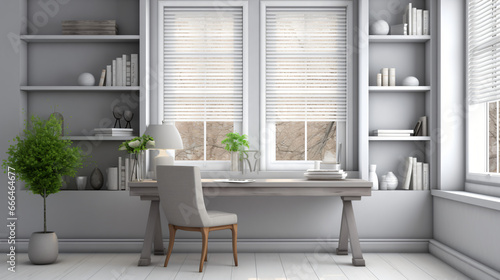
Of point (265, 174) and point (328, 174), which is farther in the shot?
point (265, 174)

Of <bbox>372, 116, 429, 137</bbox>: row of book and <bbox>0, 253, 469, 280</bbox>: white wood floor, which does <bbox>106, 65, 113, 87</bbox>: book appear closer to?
<bbox>0, 253, 469, 280</bbox>: white wood floor

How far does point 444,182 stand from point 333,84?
1513 mm

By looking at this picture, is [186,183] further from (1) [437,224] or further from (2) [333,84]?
(1) [437,224]

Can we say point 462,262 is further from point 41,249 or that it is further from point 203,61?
point 41,249

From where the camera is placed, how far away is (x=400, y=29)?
527 cm

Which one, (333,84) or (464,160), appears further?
(333,84)

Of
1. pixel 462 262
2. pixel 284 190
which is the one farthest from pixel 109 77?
pixel 462 262

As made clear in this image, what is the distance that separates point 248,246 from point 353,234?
44.9 inches

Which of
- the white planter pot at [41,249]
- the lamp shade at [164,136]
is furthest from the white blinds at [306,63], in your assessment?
the white planter pot at [41,249]

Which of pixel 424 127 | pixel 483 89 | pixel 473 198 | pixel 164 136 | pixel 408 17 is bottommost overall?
pixel 473 198

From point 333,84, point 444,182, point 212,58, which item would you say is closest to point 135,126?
point 212,58

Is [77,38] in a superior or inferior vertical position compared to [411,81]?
superior

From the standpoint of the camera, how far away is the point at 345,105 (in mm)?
5465

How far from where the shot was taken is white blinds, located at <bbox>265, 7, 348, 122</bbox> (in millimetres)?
5449
